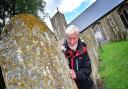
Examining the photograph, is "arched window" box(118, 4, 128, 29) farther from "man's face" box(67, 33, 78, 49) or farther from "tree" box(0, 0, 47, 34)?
"man's face" box(67, 33, 78, 49)

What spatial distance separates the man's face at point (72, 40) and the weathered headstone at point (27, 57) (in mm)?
865

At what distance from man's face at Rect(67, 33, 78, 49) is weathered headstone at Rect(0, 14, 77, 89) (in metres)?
0.86

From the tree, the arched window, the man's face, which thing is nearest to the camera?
the man's face

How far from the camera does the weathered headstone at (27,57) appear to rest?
2543mm

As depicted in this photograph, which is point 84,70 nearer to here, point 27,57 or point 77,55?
point 77,55

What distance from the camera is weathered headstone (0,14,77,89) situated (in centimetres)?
254

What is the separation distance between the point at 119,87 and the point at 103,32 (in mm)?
29316

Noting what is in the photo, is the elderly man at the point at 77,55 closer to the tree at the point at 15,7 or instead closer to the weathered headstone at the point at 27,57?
the weathered headstone at the point at 27,57

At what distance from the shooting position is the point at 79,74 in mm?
3762

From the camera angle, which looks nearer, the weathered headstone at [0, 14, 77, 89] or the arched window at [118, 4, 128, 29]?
the weathered headstone at [0, 14, 77, 89]

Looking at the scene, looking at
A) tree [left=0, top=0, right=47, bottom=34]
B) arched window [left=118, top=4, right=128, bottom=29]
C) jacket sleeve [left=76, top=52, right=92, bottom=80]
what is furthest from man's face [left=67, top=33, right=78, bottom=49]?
arched window [left=118, top=4, right=128, bottom=29]

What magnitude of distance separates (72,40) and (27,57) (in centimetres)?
132

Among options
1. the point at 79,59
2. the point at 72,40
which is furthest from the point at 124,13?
the point at 72,40

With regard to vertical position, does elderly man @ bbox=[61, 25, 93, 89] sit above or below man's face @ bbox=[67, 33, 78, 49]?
below
